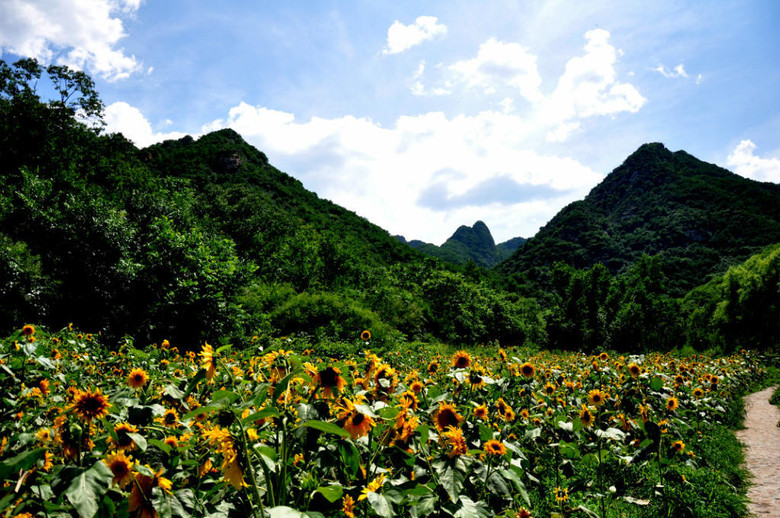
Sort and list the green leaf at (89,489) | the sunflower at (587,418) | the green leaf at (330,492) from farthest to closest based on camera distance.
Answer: the sunflower at (587,418) → the green leaf at (330,492) → the green leaf at (89,489)

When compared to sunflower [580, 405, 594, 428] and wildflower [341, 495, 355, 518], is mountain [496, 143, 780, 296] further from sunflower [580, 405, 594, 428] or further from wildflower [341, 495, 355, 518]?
wildflower [341, 495, 355, 518]

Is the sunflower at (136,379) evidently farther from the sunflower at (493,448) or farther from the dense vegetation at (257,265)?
the dense vegetation at (257,265)

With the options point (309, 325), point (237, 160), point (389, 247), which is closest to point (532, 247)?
point (389, 247)

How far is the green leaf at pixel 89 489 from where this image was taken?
31.3 inches

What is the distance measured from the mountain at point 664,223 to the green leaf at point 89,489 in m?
54.5

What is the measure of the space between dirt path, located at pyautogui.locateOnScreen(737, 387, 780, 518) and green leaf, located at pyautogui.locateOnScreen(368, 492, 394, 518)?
4.28 meters

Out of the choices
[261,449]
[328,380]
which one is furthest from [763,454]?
[261,449]

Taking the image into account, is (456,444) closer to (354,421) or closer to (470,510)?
(470,510)

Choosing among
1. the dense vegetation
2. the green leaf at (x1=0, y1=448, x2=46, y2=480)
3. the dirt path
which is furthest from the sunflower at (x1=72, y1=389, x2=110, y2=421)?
the dense vegetation

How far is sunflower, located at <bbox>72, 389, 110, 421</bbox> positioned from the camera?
128 cm

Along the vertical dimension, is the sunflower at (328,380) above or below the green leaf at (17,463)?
below

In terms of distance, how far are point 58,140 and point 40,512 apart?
96.8 ft

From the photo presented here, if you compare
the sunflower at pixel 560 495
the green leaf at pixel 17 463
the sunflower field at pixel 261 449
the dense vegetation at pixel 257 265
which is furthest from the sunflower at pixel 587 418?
the dense vegetation at pixel 257 265

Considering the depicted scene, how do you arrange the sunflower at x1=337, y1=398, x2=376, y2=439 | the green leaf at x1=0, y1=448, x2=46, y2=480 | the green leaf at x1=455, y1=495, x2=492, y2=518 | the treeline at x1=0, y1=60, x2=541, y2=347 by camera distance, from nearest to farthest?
the green leaf at x1=0, y1=448, x2=46, y2=480, the green leaf at x1=455, y1=495, x2=492, y2=518, the sunflower at x1=337, y1=398, x2=376, y2=439, the treeline at x1=0, y1=60, x2=541, y2=347
